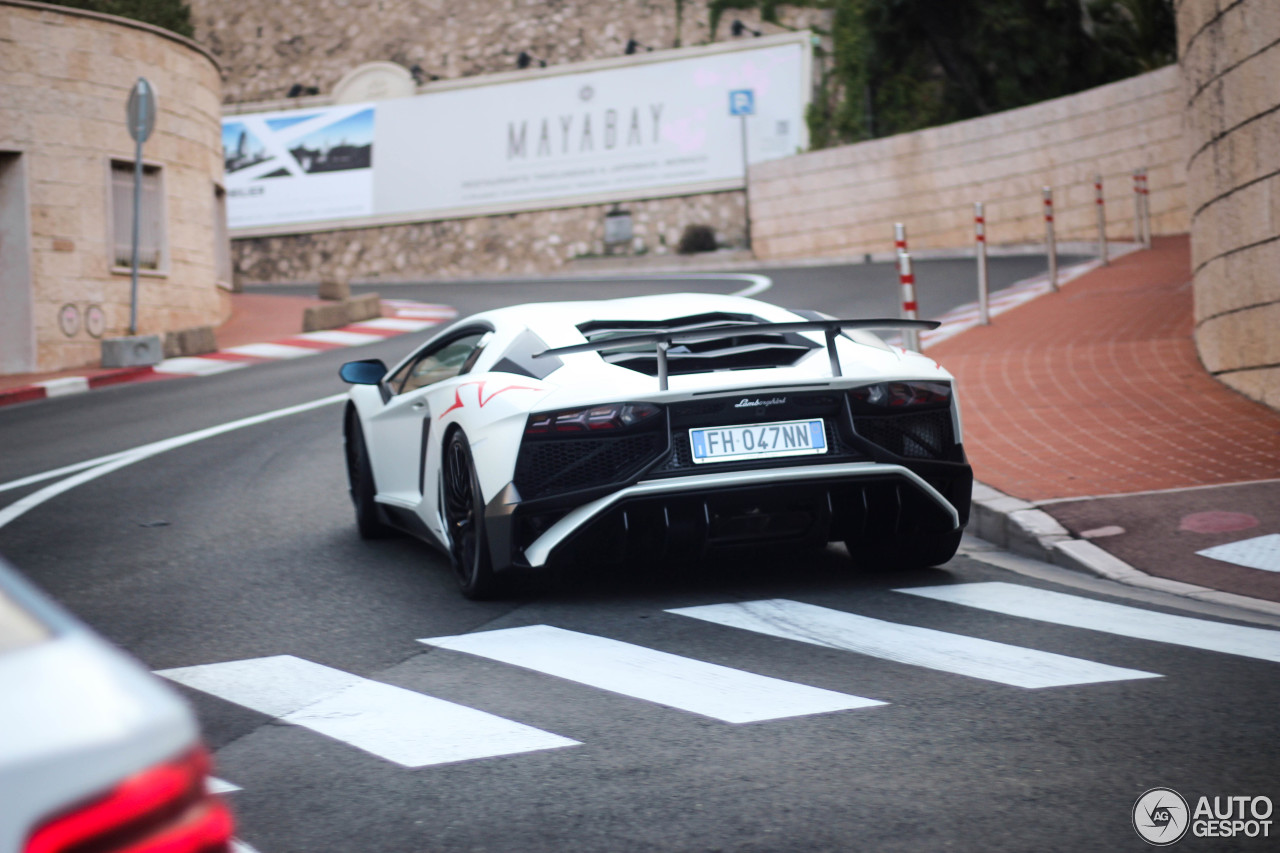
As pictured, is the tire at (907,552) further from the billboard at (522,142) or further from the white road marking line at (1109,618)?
the billboard at (522,142)

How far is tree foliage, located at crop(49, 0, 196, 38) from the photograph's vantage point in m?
34.5

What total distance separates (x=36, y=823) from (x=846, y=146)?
1206 inches

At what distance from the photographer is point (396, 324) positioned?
2216cm

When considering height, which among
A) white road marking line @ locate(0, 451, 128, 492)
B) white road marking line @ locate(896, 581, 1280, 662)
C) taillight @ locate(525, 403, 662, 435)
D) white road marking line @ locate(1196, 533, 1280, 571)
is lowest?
white road marking line @ locate(896, 581, 1280, 662)

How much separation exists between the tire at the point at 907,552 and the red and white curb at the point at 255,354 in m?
12.2

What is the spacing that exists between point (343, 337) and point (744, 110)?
15.1m

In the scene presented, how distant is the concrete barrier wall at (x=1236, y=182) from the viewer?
849 centimetres

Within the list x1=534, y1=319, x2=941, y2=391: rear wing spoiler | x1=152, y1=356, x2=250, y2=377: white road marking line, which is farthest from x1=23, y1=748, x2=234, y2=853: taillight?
x1=152, y1=356, x2=250, y2=377: white road marking line

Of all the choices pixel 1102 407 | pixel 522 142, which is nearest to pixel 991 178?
pixel 522 142

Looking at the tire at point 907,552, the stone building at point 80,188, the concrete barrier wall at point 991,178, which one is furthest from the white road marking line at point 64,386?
the concrete barrier wall at point 991,178

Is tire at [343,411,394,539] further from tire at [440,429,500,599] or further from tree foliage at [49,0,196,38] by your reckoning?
tree foliage at [49,0,196,38]

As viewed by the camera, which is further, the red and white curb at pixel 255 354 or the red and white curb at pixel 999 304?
the red and white curb at pixel 255 354

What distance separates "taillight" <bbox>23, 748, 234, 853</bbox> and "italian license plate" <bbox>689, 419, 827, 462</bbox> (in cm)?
377

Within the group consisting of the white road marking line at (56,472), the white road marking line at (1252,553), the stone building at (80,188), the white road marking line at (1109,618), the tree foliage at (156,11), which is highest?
the tree foliage at (156,11)
